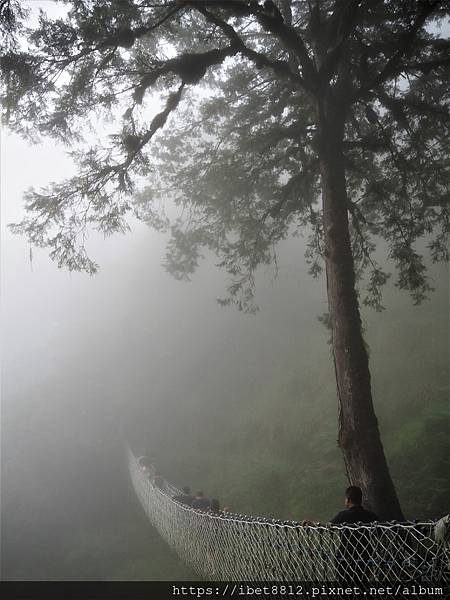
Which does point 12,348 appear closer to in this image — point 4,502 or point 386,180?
point 4,502

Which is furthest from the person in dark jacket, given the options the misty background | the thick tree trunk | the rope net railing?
the misty background

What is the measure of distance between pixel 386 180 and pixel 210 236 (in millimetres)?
4066

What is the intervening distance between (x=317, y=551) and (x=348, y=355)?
236 cm

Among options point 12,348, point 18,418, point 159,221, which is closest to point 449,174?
point 159,221

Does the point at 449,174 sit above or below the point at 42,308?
below

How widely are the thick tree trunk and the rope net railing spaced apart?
71cm

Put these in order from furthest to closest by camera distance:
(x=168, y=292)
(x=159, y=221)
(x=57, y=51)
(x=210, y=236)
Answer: (x=168, y=292) → (x=159, y=221) → (x=210, y=236) → (x=57, y=51)

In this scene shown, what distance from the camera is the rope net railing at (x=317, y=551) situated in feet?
10.1

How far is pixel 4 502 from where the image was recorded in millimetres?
14922

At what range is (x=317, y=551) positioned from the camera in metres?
3.72

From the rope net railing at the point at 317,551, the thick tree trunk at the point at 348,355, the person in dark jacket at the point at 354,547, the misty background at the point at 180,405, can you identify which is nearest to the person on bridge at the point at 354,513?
the person in dark jacket at the point at 354,547

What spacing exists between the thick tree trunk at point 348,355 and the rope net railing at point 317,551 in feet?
2.32

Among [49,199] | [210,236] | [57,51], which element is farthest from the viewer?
[210,236]

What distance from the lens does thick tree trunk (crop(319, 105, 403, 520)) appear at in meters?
4.69
